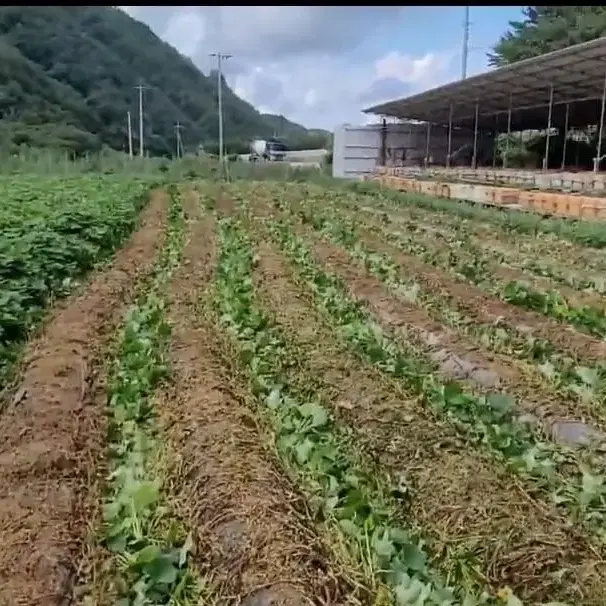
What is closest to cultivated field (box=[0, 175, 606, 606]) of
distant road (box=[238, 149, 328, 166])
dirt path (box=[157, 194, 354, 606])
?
dirt path (box=[157, 194, 354, 606])

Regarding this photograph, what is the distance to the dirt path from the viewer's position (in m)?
2.61

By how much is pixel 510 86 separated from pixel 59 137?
22.9 m

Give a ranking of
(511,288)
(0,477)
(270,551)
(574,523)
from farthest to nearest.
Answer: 1. (511,288)
2. (0,477)
3. (574,523)
4. (270,551)

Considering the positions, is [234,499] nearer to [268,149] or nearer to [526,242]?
[526,242]

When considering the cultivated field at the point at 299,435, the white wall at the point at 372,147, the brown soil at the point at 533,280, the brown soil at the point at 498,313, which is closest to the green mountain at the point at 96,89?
the white wall at the point at 372,147

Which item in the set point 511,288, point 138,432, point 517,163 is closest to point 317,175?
point 517,163

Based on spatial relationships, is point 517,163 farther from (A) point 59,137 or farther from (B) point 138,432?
(B) point 138,432

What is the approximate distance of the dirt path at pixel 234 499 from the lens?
261 cm

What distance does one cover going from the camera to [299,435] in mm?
3844

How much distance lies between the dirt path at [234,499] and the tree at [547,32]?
2777cm

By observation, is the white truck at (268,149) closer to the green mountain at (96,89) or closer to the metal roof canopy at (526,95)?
the green mountain at (96,89)

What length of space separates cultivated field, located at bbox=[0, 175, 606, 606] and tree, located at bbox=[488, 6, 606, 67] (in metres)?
25.2

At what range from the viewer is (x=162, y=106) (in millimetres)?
48969

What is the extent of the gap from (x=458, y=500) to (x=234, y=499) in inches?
36.3
